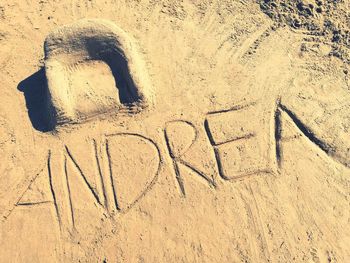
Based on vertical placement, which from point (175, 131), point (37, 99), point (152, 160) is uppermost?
point (175, 131)

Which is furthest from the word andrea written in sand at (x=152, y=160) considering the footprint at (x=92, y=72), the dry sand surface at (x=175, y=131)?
the footprint at (x=92, y=72)

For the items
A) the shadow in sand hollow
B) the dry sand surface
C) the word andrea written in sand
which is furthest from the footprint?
the word andrea written in sand

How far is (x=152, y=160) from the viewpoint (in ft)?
17.5

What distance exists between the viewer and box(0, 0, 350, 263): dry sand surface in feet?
16.2

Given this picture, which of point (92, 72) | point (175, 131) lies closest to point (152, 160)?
point (175, 131)

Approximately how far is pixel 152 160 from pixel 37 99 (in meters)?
2.11

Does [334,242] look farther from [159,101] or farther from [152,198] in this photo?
[159,101]

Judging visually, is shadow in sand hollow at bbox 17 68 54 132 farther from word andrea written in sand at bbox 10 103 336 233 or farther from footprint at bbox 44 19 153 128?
word andrea written in sand at bbox 10 103 336 233

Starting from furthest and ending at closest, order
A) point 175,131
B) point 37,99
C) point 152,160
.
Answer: point 37,99, point 175,131, point 152,160

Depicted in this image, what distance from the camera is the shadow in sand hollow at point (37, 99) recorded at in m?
5.67

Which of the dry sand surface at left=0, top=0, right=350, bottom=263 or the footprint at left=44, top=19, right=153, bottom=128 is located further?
the footprint at left=44, top=19, right=153, bottom=128

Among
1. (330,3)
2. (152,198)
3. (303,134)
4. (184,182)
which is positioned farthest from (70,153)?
(330,3)

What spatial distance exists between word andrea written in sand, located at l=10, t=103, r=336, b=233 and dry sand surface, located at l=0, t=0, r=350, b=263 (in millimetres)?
15

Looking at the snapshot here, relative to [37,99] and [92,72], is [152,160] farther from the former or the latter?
[37,99]
